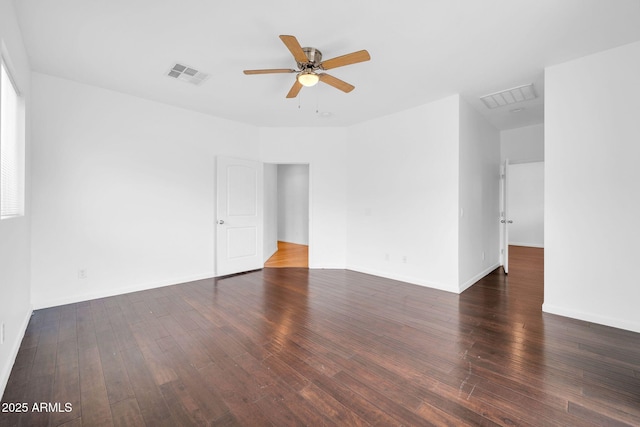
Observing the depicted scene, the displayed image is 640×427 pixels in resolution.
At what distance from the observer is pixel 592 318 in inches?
112

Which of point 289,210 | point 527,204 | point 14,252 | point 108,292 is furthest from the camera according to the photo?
point 289,210

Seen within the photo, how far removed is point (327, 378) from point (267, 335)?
846mm

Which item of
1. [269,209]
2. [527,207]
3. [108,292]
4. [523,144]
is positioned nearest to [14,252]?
[108,292]

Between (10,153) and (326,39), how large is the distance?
3.11 m

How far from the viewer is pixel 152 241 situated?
4.06 m

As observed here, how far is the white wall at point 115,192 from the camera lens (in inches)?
129

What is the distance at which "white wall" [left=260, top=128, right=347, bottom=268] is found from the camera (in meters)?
5.37

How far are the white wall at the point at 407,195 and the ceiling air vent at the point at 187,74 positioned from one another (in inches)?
111

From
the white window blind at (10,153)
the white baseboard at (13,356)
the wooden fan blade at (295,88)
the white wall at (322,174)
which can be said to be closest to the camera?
the white baseboard at (13,356)

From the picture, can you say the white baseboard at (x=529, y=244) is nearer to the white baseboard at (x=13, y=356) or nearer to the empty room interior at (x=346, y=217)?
the empty room interior at (x=346, y=217)

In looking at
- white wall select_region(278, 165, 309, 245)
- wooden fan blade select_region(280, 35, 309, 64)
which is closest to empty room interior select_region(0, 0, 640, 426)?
wooden fan blade select_region(280, 35, 309, 64)

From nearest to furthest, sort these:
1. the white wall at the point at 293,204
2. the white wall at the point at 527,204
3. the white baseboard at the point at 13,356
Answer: the white baseboard at the point at 13,356 → the white wall at the point at 527,204 → the white wall at the point at 293,204

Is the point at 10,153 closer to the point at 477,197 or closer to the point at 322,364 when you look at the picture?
the point at 322,364

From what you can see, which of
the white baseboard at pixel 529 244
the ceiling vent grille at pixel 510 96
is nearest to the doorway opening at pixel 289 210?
the ceiling vent grille at pixel 510 96
